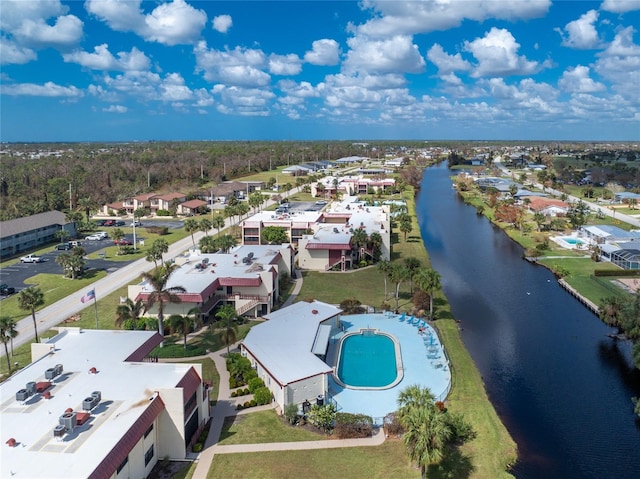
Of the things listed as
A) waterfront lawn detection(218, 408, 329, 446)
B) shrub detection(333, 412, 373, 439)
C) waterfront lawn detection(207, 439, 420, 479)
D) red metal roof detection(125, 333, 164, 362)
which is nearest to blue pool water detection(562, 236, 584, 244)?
shrub detection(333, 412, 373, 439)

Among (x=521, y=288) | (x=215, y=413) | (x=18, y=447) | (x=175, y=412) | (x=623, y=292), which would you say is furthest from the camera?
(x=521, y=288)

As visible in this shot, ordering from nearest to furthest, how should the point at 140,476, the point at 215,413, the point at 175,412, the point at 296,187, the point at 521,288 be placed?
the point at 140,476 → the point at 175,412 → the point at 215,413 → the point at 521,288 → the point at 296,187

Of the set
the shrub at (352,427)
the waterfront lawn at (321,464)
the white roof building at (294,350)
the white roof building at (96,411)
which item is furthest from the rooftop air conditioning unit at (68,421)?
the shrub at (352,427)

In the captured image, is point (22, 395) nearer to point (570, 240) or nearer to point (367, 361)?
point (367, 361)

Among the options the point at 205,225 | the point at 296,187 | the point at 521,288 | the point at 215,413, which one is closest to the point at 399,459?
the point at 215,413

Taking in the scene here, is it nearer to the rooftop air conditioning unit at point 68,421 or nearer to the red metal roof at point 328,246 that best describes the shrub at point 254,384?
the rooftop air conditioning unit at point 68,421

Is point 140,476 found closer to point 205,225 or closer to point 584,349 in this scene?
point 584,349

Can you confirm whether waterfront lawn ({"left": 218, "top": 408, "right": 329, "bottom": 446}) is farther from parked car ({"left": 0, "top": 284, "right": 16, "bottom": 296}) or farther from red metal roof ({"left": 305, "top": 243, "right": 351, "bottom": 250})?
parked car ({"left": 0, "top": 284, "right": 16, "bottom": 296})
